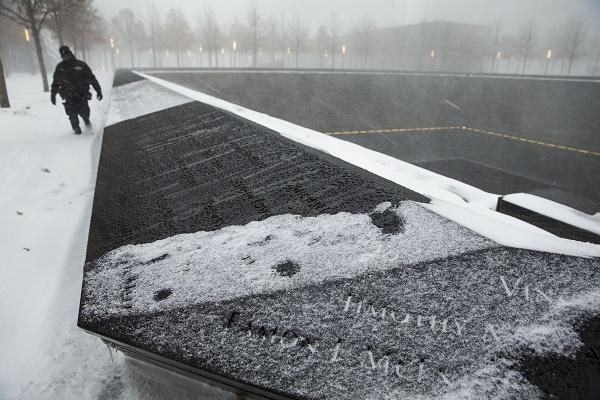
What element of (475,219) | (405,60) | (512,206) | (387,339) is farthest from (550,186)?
(405,60)

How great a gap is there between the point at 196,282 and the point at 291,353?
2.70 ft

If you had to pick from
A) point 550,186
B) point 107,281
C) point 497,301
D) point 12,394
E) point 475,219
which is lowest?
point 550,186

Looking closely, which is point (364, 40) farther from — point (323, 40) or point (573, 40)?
point (573, 40)

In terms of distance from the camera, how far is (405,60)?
61188 millimetres

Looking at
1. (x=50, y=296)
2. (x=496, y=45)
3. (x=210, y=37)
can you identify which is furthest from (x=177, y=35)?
(x=50, y=296)

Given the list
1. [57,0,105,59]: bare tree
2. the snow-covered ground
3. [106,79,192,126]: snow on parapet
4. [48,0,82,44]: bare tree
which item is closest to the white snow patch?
the snow-covered ground

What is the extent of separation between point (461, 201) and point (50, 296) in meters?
3.36

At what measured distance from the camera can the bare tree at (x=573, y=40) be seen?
49.2 m

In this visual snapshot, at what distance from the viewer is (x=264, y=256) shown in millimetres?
2445

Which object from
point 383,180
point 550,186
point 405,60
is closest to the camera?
point 383,180

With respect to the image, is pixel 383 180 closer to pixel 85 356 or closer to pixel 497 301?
pixel 497 301

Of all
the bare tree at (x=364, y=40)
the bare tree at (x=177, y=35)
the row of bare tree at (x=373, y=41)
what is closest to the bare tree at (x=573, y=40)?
the row of bare tree at (x=373, y=41)

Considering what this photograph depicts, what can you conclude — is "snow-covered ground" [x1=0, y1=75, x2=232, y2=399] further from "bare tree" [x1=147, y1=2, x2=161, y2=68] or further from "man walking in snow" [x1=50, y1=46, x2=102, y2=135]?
"bare tree" [x1=147, y1=2, x2=161, y2=68]

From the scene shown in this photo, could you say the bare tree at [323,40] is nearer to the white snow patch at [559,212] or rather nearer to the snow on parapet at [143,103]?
the snow on parapet at [143,103]
